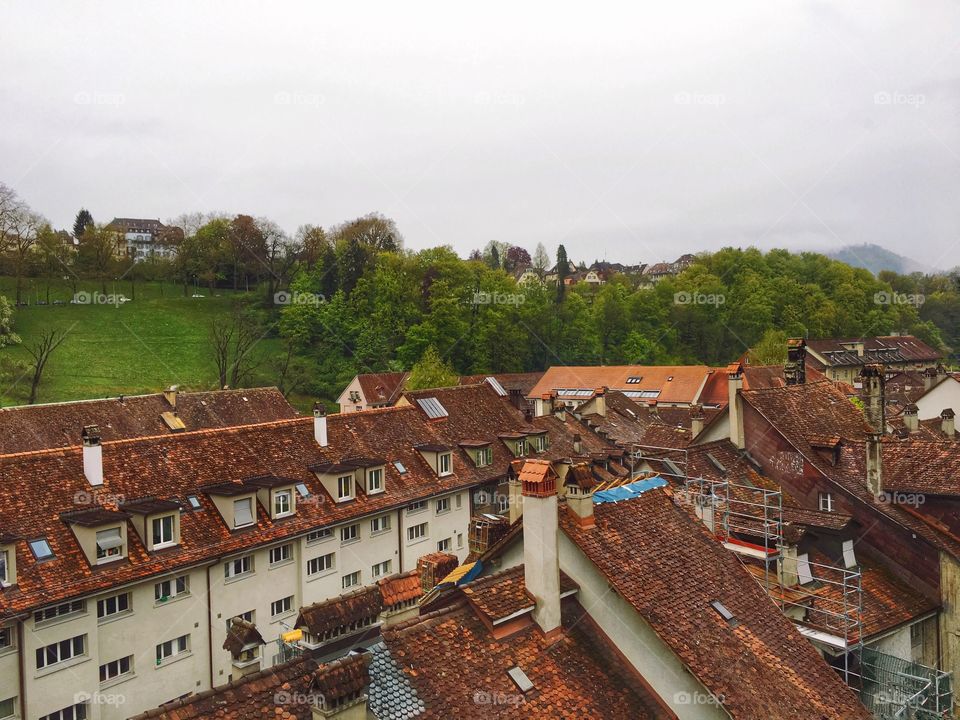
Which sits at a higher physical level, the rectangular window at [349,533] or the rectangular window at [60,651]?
the rectangular window at [349,533]

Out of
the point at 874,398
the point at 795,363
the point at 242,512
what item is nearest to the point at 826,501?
the point at 874,398

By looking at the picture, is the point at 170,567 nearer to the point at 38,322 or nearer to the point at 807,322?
the point at 38,322

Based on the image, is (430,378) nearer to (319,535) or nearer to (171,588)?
(319,535)

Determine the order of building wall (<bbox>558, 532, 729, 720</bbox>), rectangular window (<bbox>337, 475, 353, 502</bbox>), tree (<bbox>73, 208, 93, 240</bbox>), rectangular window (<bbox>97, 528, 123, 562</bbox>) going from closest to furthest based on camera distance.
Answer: building wall (<bbox>558, 532, 729, 720</bbox>), rectangular window (<bbox>97, 528, 123, 562</bbox>), rectangular window (<bbox>337, 475, 353, 502</bbox>), tree (<bbox>73, 208, 93, 240</bbox>)

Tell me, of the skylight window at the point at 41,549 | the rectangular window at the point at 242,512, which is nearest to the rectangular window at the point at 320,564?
the rectangular window at the point at 242,512

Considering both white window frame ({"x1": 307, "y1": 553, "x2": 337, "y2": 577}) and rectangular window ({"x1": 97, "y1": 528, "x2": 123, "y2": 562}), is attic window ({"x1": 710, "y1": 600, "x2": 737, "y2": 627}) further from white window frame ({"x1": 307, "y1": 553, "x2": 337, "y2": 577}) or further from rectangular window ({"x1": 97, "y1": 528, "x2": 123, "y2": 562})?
white window frame ({"x1": 307, "y1": 553, "x2": 337, "y2": 577})

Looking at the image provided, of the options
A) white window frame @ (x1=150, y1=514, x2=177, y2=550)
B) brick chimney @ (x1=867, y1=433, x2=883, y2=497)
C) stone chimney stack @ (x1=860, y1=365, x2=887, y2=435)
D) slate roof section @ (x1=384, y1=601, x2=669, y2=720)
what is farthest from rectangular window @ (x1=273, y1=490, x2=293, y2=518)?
stone chimney stack @ (x1=860, y1=365, x2=887, y2=435)

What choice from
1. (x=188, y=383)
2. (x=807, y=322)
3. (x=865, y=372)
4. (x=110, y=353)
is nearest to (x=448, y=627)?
(x=865, y=372)

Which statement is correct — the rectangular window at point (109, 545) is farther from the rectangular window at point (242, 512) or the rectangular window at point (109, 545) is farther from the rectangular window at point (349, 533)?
the rectangular window at point (349, 533)
